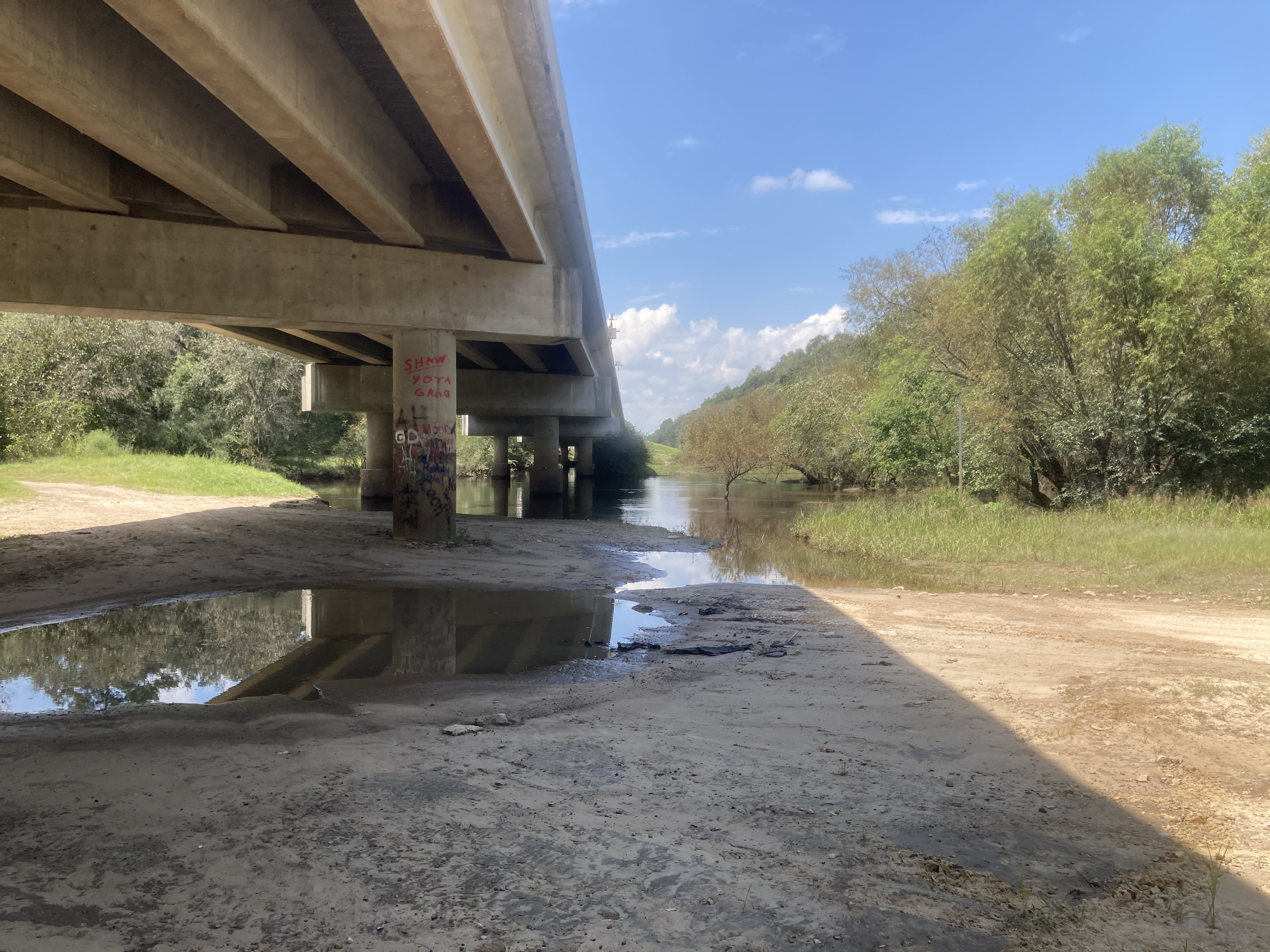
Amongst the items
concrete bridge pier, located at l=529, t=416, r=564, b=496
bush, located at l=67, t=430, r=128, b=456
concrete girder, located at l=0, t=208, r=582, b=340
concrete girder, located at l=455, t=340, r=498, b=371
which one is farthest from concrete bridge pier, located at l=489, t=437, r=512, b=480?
concrete girder, located at l=0, t=208, r=582, b=340

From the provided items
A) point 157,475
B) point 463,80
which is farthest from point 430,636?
point 157,475

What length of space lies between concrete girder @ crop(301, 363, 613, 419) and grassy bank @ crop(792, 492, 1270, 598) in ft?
45.3

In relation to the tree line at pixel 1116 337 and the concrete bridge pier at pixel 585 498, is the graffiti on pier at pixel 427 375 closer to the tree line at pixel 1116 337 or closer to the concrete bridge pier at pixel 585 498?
the concrete bridge pier at pixel 585 498

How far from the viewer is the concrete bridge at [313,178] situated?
7441mm

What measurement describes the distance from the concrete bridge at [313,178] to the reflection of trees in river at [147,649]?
525cm

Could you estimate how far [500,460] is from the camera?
55.0 m

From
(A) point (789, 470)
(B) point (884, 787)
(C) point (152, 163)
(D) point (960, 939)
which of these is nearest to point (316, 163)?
(C) point (152, 163)

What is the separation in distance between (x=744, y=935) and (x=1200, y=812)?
264 centimetres

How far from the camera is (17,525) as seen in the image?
12922mm

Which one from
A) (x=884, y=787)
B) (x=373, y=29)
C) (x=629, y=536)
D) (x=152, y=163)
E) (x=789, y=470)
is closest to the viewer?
(x=884, y=787)

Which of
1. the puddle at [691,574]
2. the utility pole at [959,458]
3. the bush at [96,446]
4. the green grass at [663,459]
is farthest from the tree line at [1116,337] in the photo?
the green grass at [663,459]

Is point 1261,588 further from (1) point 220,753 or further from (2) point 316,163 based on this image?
(2) point 316,163

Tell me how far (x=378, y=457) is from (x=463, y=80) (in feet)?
82.1

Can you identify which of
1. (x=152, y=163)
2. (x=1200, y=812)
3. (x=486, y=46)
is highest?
(x=486, y=46)
